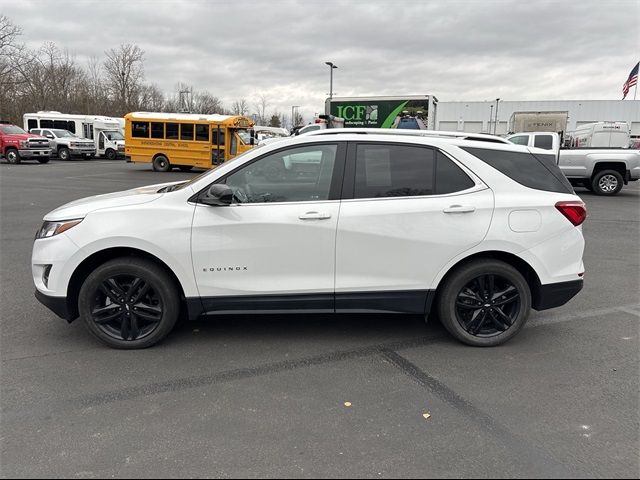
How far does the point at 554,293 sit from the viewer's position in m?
3.95

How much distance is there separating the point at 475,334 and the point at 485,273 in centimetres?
54

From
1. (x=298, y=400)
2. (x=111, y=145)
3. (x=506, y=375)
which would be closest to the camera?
(x=298, y=400)

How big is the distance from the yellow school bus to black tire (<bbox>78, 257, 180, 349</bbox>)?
18561mm

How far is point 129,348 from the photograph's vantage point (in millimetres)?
3852

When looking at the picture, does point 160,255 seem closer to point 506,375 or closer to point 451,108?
point 506,375

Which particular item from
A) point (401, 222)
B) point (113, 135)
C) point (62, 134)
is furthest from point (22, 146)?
point (401, 222)

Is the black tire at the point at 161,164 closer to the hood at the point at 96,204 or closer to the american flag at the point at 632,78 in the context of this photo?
the hood at the point at 96,204

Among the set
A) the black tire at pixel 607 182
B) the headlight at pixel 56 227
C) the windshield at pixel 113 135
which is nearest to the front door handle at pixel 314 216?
the headlight at pixel 56 227

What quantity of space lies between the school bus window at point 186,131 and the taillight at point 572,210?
20.5m

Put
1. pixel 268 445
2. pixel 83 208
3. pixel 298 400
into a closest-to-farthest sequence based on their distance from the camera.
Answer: pixel 268 445 < pixel 298 400 < pixel 83 208

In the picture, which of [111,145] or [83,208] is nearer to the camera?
[83,208]

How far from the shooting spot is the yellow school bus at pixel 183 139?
2191cm

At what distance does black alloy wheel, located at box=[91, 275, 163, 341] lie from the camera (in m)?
3.76

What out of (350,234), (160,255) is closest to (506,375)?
(350,234)
